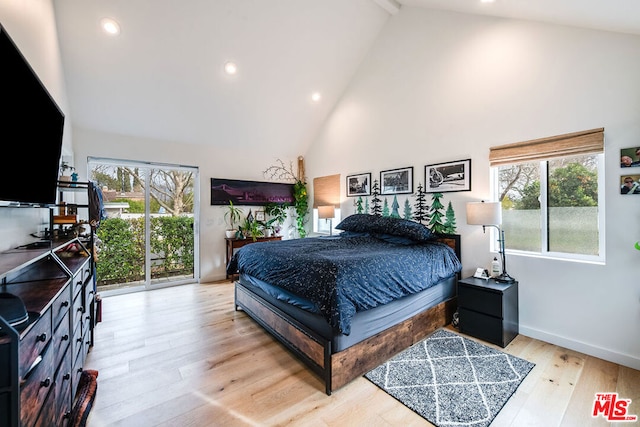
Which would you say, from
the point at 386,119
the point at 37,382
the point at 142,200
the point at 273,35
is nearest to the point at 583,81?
the point at 386,119

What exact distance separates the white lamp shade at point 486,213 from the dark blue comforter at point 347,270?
502mm

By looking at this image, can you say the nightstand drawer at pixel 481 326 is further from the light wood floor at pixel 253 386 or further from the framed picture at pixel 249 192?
the framed picture at pixel 249 192

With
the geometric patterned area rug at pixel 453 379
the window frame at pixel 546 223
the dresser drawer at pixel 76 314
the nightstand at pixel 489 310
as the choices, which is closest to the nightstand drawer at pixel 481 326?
the nightstand at pixel 489 310

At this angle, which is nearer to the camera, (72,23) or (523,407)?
(523,407)

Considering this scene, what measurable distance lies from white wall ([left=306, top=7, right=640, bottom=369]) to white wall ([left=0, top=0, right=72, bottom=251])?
393cm

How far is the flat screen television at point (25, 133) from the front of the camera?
1.25 metres

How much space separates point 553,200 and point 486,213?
694mm

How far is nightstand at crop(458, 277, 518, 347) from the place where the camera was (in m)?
2.56

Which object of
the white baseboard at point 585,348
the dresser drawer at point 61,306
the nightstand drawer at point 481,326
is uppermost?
the dresser drawer at point 61,306

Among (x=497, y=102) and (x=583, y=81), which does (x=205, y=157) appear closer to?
(x=497, y=102)

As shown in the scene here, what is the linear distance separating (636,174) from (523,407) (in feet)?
6.84

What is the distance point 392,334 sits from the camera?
2.37 m

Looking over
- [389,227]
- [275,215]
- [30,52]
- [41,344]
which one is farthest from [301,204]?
[41,344]

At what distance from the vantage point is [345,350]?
200cm
